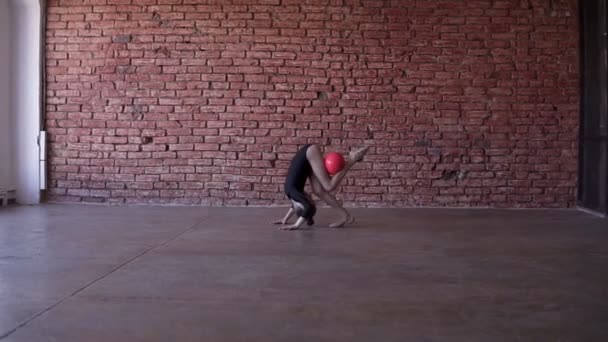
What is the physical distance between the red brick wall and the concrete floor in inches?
65.8

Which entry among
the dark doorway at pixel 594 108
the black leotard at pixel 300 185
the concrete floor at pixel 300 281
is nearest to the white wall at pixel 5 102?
the concrete floor at pixel 300 281

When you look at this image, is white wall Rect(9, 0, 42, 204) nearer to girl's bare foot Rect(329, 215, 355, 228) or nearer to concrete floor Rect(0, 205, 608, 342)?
concrete floor Rect(0, 205, 608, 342)

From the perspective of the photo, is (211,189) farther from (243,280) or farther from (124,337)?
(124,337)

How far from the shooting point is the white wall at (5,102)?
905 centimetres

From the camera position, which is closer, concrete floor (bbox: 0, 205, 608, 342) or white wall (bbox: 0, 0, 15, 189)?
concrete floor (bbox: 0, 205, 608, 342)

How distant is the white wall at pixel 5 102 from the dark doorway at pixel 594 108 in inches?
317

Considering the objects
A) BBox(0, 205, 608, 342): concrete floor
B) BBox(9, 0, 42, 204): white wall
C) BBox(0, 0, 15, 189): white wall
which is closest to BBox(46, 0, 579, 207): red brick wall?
BBox(9, 0, 42, 204): white wall

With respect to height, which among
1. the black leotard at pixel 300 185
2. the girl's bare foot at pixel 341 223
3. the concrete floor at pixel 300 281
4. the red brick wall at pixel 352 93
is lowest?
the concrete floor at pixel 300 281

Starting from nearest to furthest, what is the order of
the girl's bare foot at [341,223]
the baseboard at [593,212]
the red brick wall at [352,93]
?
1. the girl's bare foot at [341,223]
2. the baseboard at [593,212]
3. the red brick wall at [352,93]

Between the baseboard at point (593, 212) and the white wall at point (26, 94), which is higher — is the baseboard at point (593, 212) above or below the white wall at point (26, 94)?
below

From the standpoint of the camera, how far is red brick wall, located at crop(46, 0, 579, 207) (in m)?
9.00

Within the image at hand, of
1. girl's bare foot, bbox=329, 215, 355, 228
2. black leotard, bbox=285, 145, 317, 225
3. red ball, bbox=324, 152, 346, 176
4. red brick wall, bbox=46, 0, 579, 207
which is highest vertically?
red brick wall, bbox=46, 0, 579, 207

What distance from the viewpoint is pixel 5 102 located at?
916 centimetres

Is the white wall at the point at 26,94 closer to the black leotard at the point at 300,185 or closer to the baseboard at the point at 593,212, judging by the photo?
the black leotard at the point at 300,185
